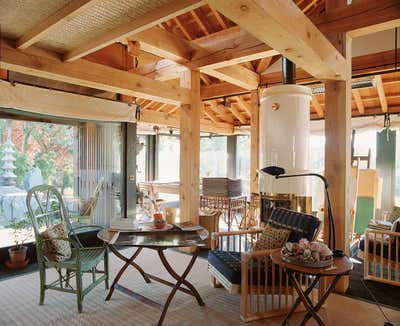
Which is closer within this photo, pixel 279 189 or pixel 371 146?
pixel 279 189

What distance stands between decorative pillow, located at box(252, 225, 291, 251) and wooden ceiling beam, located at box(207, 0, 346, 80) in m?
1.51

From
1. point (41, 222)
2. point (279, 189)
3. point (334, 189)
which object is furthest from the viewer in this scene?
point (41, 222)

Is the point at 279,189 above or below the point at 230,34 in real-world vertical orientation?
below

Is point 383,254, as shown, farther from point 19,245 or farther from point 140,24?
point 19,245

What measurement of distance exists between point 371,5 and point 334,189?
1809mm

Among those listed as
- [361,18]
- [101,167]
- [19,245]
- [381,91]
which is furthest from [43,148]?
[381,91]

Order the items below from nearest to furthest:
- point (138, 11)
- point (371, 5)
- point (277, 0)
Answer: point (277, 0), point (138, 11), point (371, 5)

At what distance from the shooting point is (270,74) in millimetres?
4543

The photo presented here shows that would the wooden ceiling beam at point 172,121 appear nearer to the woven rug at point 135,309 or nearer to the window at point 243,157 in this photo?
the window at point 243,157

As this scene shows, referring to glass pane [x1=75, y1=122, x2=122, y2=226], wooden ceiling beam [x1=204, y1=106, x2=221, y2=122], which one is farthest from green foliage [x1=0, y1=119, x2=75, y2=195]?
wooden ceiling beam [x1=204, y1=106, x2=221, y2=122]

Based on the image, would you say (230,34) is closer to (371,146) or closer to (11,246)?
(11,246)

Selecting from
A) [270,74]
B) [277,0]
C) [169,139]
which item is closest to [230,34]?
[270,74]

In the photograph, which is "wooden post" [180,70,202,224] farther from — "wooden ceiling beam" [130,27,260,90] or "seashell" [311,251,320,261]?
"seashell" [311,251,320,261]

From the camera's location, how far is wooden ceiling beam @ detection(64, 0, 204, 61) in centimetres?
197
